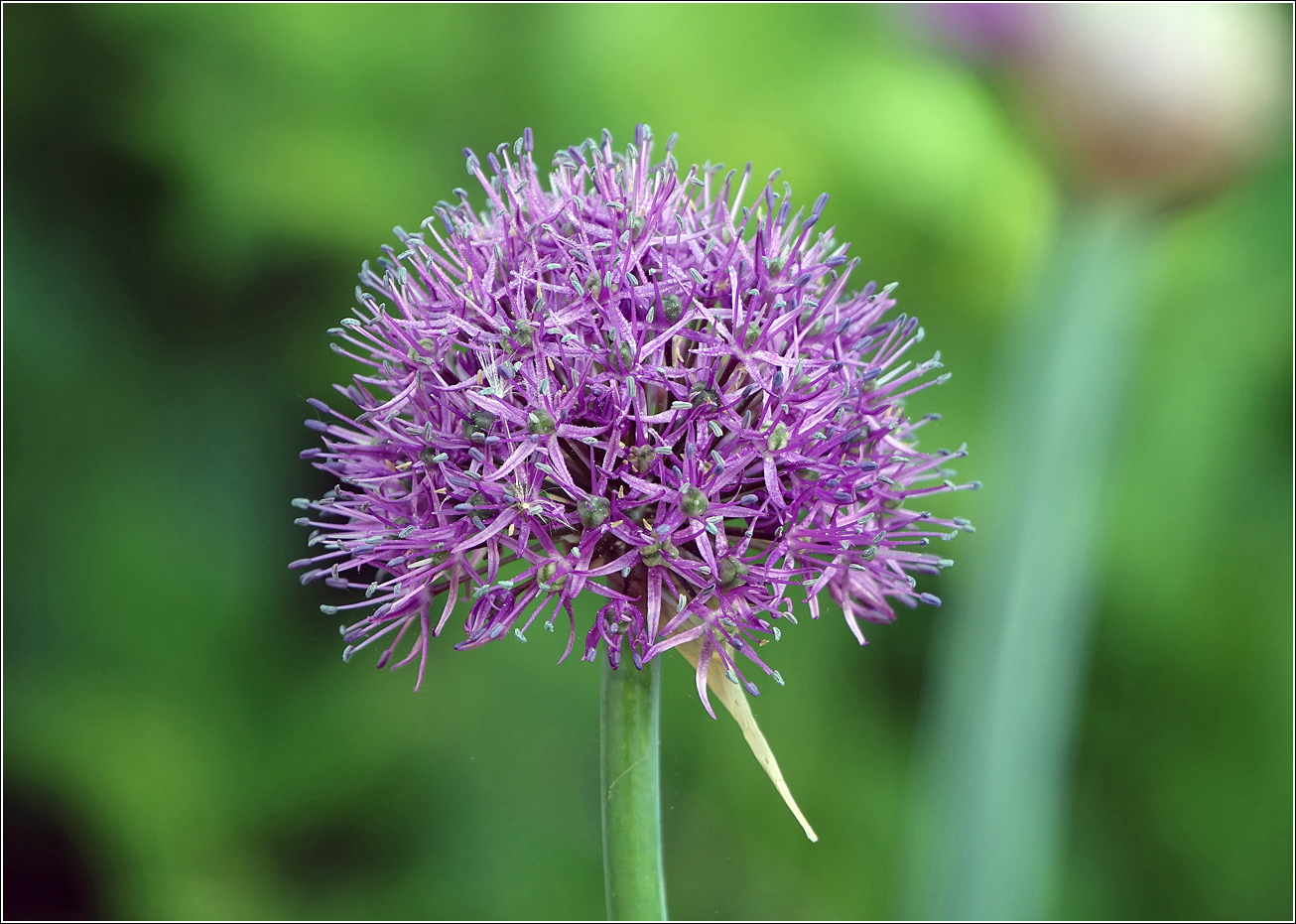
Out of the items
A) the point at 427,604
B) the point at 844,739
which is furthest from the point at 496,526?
the point at 844,739

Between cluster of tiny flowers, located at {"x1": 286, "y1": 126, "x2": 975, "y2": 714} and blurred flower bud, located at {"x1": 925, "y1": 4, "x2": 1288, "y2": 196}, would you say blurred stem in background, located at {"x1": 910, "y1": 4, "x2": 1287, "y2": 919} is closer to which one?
blurred flower bud, located at {"x1": 925, "y1": 4, "x2": 1288, "y2": 196}

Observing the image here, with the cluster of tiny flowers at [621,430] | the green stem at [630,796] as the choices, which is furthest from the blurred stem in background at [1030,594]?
the green stem at [630,796]

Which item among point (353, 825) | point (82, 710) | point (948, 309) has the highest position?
point (948, 309)

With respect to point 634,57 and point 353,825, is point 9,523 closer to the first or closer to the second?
point 353,825

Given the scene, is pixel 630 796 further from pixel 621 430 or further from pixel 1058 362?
pixel 1058 362

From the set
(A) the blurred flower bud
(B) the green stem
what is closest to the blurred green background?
(A) the blurred flower bud

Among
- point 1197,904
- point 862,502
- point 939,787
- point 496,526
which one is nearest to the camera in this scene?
point 496,526

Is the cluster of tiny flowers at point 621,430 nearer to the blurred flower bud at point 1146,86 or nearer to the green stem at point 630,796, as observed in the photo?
the green stem at point 630,796
